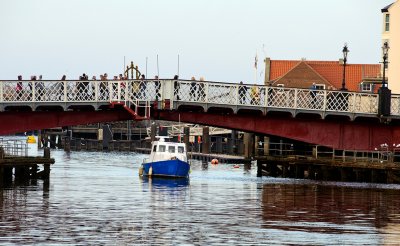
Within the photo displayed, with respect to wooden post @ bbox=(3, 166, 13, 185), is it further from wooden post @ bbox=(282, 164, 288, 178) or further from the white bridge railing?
wooden post @ bbox=(282, 164, 288, 178)

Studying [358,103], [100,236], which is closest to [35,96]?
[358,103]

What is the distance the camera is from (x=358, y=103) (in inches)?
3757

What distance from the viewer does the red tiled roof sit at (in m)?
164

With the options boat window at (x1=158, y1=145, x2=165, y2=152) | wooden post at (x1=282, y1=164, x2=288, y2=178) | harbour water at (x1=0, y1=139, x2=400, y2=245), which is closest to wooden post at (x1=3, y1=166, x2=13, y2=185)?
harbour water at (x1=0, y1=139, x2=400, y2=245)

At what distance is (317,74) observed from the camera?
163625 mm

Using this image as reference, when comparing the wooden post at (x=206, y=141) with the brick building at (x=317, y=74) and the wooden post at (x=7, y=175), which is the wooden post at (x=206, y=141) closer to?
the brick building at (x=317, y=74)

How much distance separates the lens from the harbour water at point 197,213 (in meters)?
48.8

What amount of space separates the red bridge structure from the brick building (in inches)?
2455

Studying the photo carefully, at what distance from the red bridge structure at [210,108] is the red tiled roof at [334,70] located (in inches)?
2564

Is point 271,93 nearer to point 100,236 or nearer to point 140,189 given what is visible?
point 140,189

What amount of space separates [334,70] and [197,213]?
362ft

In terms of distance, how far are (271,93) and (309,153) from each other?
46.1 ft

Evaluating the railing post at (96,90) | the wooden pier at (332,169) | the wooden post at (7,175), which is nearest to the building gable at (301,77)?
the wooden pier at (332,169)

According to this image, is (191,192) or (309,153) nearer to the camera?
(191,192)
